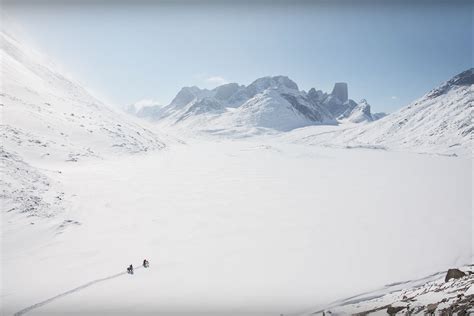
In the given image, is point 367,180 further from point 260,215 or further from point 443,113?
point 443,113

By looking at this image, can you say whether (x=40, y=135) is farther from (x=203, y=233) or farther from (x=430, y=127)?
(x=430, y=127)

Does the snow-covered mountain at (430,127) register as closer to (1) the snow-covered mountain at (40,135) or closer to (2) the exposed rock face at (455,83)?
(2) the exposed rock face at (455,83)

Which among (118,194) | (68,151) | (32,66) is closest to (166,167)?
(68,151)

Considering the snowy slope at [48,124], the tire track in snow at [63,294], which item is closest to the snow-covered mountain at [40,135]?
the snowy slope at [48,124]

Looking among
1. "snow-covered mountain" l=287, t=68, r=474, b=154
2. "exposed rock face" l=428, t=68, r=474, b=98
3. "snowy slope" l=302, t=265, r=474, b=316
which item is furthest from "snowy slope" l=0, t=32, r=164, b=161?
"exposed rock face" l=428, t=68, r=474, b=98

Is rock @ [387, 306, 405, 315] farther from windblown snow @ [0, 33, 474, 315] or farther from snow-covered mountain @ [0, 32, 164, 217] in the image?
snow-covered mountain @ [0, 32, 164, 217]

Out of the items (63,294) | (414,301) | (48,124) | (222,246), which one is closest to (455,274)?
(414,301)
